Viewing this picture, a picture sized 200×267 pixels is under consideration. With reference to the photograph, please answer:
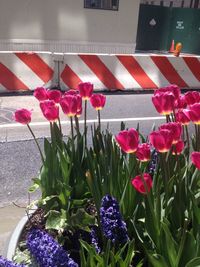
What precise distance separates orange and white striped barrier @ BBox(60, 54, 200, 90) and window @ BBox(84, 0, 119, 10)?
5.08 metres

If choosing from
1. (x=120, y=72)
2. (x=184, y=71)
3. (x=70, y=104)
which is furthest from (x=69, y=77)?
(x=70, y=104)

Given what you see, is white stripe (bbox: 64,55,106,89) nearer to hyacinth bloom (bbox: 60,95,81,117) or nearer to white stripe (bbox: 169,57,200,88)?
white stripe (bbox: 169,57,200,88)

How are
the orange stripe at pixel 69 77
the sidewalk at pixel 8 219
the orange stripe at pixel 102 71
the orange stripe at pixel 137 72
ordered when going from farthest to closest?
1. the orange stripe at pixel 137 72
2. the orange stripe at pixel 102 71
3. the orange stripe at pixel 69 77
4. the sidewalk at pixel 8 219

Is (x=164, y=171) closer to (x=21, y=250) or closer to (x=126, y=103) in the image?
(x=21, y=250)

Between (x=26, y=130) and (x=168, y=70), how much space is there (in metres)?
4.13

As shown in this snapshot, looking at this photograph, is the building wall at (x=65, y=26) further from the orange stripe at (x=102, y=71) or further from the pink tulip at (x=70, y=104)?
the pink tulip at (x=70, y=104)

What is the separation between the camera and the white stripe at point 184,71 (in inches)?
342

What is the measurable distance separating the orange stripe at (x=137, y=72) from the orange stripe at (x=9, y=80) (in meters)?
2.08

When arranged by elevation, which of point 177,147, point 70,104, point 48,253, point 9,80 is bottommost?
point 9,80

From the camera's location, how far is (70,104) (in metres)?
2.06

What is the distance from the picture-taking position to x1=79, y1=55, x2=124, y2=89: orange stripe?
314 inches

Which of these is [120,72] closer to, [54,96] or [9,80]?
[9,80]

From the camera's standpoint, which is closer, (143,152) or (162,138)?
(162,138)

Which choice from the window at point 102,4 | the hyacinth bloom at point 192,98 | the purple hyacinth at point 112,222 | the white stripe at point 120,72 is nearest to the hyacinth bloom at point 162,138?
the purple hyacinth at point 112,222
